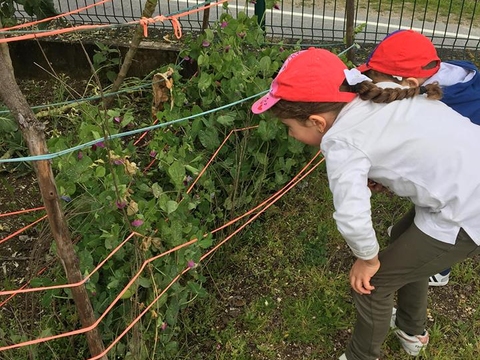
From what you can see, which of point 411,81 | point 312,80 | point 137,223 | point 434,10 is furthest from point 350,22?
point 434,10

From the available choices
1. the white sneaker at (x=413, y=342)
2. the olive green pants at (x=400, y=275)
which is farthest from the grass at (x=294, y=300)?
the olive green pants at (x=400, y=275)

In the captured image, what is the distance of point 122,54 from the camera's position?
13.1 ft

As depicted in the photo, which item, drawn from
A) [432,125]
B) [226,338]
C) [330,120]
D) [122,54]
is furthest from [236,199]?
[122,54]

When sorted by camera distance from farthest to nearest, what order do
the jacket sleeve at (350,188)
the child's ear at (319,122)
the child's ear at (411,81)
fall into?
the child's ear at (411,81) < the child's ear at (319,122) < the jacket sleeve at (350,188)

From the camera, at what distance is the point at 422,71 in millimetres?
2408

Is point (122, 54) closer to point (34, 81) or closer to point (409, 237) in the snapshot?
point (34, 81)

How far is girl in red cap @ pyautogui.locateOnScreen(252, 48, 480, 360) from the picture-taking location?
5.28 feet

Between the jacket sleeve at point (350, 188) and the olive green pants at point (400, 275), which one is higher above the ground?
the jacket sleeve at point (350, 188)

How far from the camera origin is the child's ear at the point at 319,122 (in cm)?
169

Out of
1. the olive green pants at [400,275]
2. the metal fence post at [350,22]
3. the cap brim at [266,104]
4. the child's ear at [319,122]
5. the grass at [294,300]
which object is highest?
the cap brim at [266,104]

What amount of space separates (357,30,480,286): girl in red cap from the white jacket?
28.5 inches

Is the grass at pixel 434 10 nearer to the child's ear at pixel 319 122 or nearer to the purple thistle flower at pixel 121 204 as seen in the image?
the child's ear at pixel 319 122

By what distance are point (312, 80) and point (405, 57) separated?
931 mm

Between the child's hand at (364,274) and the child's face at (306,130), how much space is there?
16.8 inches
